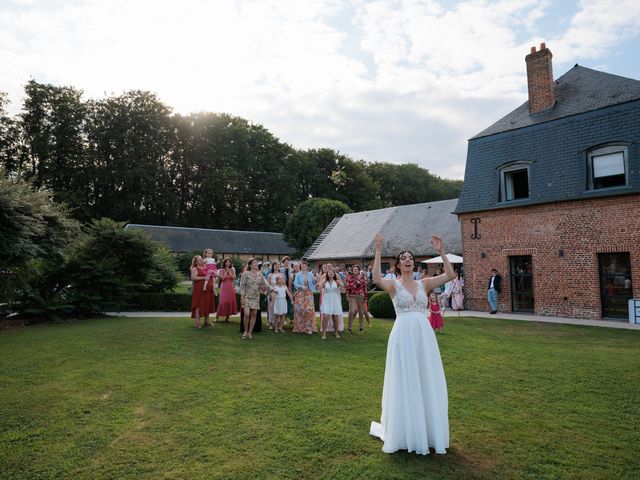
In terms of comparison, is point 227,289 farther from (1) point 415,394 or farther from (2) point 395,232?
(2) point 395,232

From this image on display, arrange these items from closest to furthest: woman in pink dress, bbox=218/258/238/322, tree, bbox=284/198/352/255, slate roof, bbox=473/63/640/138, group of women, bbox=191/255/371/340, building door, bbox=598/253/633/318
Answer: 1. group of women, bbox=191/255/371/340
2. woman in pink dress, bbox=218/258/238/322
3. building door, bbox=598/253/633/318
4. slate roof, bbox=473/63/640/138
5. tree, bbox=284/198/352/255

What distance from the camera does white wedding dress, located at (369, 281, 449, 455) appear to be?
13.9 feet

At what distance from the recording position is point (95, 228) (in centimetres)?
1753

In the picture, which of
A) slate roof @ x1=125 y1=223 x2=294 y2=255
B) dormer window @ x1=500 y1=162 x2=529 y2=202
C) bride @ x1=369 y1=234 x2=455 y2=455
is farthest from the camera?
slate roof @ x1=125 y1=223 x2=294 y2=255

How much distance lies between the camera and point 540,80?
58.7 ft

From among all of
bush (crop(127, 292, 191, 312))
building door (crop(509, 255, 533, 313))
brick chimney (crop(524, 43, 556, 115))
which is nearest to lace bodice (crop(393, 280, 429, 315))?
→ building door (crop(509, 255, 533, 313))

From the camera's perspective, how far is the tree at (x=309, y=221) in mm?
42156

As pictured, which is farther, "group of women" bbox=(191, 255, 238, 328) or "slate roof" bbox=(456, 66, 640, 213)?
"slate roof" bbox=(456, 66, 640, 213)

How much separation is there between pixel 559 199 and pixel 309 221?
28.1 meters

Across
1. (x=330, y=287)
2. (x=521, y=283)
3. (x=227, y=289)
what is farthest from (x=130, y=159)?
(x=521, y=283)

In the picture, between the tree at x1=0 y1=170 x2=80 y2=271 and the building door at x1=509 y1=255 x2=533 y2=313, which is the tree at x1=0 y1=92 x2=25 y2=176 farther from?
the building door at x1=509 y1=255 x2=533 y2=313

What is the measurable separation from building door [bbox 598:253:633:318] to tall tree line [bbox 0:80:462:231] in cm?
4121

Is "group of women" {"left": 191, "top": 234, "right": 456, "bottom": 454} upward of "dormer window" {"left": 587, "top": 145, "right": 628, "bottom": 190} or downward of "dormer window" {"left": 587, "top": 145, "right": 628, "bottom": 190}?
downward

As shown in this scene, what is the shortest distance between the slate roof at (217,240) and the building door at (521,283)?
106 feet
